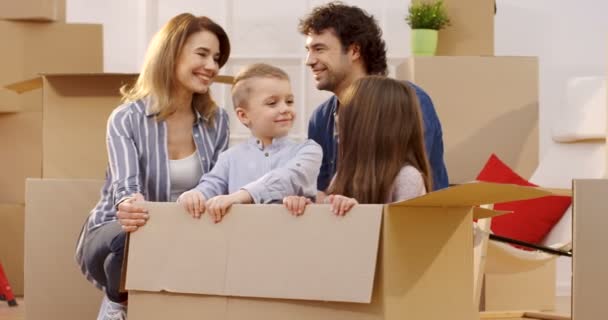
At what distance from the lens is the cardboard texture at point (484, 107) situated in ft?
11.8

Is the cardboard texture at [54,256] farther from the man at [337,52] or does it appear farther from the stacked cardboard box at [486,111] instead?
the stacked cardboard box at [486,111]

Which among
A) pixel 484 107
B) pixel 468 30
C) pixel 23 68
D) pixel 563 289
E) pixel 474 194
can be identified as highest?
pixel 468 30

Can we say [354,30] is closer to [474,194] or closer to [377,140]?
[377,140]

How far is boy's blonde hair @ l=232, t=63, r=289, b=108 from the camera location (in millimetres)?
2076

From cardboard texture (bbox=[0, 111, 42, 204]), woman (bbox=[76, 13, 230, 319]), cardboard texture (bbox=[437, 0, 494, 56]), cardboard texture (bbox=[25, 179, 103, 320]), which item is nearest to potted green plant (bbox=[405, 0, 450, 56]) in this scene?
cardboard texture (bbox=[437, 0, 494, 56])

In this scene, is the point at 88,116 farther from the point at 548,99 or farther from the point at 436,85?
the point at 548,99

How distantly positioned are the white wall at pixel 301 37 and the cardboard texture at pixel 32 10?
0.42 metres

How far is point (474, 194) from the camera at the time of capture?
4.90 ft

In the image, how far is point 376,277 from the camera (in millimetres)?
1532

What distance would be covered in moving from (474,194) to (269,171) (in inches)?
24.2

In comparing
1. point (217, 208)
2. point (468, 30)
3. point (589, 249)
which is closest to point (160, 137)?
point (217, 208)

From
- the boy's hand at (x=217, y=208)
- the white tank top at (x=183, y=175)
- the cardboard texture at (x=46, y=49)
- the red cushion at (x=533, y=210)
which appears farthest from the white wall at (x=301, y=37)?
the boy's hand at (x=217, y=208)

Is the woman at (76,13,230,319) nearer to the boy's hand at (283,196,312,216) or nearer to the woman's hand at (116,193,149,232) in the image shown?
the woman's hand at (116,193,149,232)

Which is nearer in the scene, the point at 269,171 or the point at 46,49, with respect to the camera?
the point at 269,171
